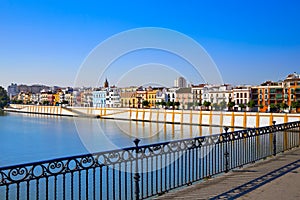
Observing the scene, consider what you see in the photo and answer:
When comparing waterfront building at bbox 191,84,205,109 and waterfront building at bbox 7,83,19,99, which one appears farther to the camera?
waterfront building at bbox 7,83,19,99

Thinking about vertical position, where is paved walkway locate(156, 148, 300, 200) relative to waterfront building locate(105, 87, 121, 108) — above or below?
below

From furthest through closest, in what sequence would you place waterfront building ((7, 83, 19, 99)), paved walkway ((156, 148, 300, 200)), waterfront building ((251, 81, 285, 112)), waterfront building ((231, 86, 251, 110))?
waterfront building ((7, 83, 19, 99)), waterfront building ((231, 86, 251, 110)), waterfront building ((251, 81, 285, 112)), paved walkway ((156, 148, 300, 200))

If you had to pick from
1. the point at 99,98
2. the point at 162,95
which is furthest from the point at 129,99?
the point at 99,98

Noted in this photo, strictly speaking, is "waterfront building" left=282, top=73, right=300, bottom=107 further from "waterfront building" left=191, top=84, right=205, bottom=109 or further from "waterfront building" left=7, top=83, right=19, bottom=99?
"waterfront building" left=7, top=83, right=19, bottom=99

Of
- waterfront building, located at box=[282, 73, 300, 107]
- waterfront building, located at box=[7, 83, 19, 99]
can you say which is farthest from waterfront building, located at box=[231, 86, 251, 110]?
waterfront building, located at box=[7, 83, 19, 99]

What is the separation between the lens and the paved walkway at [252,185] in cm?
545

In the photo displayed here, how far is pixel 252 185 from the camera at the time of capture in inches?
239

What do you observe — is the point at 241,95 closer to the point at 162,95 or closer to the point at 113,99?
the point at 162,95

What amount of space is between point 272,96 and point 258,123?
22861 millimetres

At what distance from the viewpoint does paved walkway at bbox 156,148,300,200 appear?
17.9 ft

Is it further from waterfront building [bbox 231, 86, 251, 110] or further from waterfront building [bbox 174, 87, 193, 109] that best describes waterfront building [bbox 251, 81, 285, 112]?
waterfront building [bbox 174, 87, 193, 109]

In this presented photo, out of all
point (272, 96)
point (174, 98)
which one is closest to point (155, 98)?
point (174, 98)

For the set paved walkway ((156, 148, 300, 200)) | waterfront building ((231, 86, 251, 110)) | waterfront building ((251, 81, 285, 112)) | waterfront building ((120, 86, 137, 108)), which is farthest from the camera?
waterfront building ((120, 86, 137, 108))

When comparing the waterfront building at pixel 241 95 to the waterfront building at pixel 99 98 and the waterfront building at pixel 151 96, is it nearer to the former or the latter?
the waterfront building at pixel 151 96
